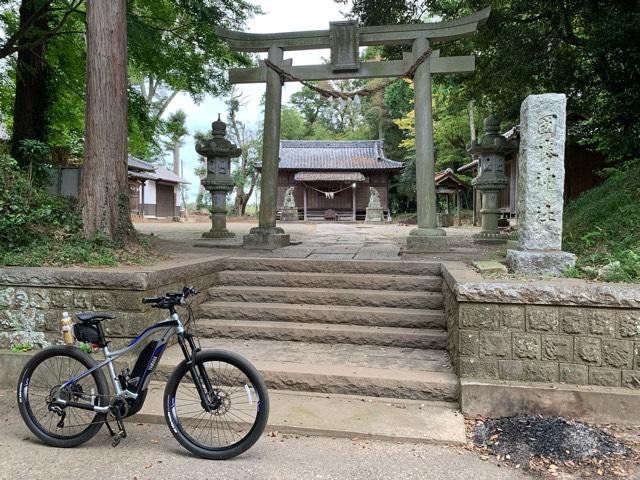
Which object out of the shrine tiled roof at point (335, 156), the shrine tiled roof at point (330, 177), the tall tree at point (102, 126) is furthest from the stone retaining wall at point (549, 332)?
→ the shrine tiled roof at point (335, 156)

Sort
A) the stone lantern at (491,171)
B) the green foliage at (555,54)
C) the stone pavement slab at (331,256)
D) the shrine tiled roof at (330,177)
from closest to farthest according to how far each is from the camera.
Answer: the stone pavement slab at (331,256), the green foliage at (555,54), the stone lantern at (491,171), the shrine tiled roof at (330,177)

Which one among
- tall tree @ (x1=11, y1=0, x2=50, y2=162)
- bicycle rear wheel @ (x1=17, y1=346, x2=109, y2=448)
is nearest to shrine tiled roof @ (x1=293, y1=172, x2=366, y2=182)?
tall tree @ (x1=11, y1=0, x2=50, y2=162)

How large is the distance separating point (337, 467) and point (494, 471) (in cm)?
99

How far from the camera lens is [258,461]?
9.43ft

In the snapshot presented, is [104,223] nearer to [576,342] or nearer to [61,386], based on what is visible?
[61,386]

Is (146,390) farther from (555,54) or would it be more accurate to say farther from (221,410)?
(555,54)

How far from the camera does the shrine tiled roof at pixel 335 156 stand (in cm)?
3028

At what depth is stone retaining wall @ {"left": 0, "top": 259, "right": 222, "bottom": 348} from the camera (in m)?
4.13

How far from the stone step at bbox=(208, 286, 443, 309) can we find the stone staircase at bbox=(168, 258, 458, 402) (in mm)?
12

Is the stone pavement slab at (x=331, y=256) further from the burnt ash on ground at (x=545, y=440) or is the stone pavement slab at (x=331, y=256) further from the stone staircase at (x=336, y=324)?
the burnt ash on ground at (x=545, y=440)

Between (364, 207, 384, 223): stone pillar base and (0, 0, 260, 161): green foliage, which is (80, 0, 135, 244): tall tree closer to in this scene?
(0, 0, 260, 161): green foliage

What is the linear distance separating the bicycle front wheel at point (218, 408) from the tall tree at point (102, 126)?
9.00 feet

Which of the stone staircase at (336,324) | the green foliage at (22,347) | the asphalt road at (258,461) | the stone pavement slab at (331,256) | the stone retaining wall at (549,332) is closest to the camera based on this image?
the asphalt road at (258,461)

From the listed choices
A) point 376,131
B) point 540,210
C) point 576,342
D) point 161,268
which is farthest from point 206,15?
point 376,131
